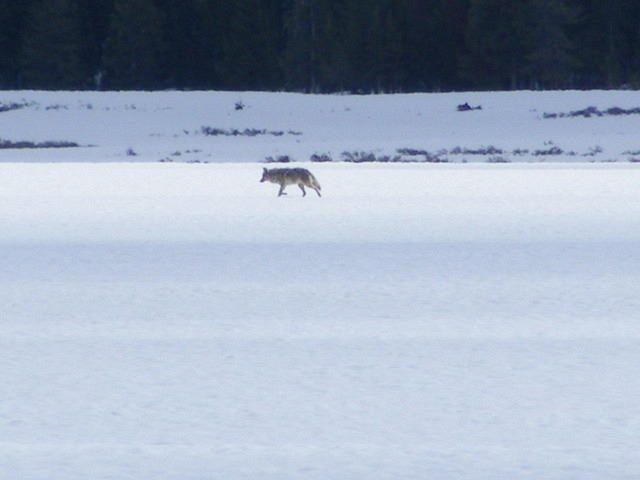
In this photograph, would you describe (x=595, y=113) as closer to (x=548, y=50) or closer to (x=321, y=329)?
(x=548, y=50)

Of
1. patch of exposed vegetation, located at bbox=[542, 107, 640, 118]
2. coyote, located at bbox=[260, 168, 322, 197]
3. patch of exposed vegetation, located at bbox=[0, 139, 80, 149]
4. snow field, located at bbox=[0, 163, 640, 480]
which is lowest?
snow field, located at bbox=[0, 163, 640, 480]

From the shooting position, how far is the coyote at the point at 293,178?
17984 millimetres

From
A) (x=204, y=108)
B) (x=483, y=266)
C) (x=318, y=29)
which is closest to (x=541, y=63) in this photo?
(x=318, y=29)

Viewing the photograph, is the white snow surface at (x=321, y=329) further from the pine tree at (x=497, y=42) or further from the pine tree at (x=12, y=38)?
the pine tree at (x=12, y=38)

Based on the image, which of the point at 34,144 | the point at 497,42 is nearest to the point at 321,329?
the point at 34,144

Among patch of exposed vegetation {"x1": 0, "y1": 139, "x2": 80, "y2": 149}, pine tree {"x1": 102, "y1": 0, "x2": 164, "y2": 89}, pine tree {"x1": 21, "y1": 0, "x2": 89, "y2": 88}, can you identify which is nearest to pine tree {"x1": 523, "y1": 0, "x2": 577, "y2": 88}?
pine tree {"x1": 102, "y1": 0, "x2": 164, "y2": 89}

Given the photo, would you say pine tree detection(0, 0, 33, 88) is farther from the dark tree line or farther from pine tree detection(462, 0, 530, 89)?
pine tree detection(462, 0, 530, 89)

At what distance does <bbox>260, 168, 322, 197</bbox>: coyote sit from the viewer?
59.0ft

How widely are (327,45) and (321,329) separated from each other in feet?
132

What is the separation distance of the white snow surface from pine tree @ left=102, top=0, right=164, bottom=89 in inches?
1129

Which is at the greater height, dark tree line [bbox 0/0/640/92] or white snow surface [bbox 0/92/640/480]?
dark tree line [bbox 0/0/640/92]

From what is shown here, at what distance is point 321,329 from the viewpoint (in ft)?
29.9

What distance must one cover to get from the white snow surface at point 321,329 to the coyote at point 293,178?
0.25m

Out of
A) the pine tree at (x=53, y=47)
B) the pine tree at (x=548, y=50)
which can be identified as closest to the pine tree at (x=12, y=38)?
the pine tree at (x=53, y=47)
